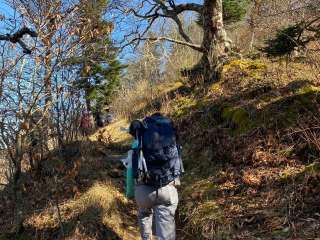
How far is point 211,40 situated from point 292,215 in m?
7.03

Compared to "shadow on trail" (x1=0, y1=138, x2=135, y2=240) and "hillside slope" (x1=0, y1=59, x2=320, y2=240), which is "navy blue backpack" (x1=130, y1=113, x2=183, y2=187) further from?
"shadow on trail" (x1=0, y1=138, x2=135, y2=240)

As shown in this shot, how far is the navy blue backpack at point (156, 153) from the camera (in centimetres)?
520

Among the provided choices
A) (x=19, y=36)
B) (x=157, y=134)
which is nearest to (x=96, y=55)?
(x=19, y=36)

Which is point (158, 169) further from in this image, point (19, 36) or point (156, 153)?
point (19, 36)

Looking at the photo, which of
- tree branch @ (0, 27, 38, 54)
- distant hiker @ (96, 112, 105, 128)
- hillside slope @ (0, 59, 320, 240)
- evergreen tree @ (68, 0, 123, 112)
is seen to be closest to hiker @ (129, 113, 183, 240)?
hillside slope @ (0, 59, 320, 240)

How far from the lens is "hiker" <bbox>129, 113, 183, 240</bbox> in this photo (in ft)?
17.1

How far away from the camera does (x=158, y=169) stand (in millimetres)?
5219

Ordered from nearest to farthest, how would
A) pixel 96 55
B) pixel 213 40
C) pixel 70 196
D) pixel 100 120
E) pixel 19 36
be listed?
1. pixel 19 36
2. pixel 70 196
3. pixel 96 55
4. pixel 213 40
5. pixel 100 120

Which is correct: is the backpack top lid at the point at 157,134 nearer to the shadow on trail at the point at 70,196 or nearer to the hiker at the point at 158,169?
the hiker at the point at 158,169

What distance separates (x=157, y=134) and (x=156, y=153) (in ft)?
0.73

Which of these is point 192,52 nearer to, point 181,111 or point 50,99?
point 181,111

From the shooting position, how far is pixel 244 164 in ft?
22.8

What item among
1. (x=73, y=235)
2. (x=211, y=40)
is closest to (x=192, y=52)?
(x=211, y=40)

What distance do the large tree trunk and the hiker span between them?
627 cm
